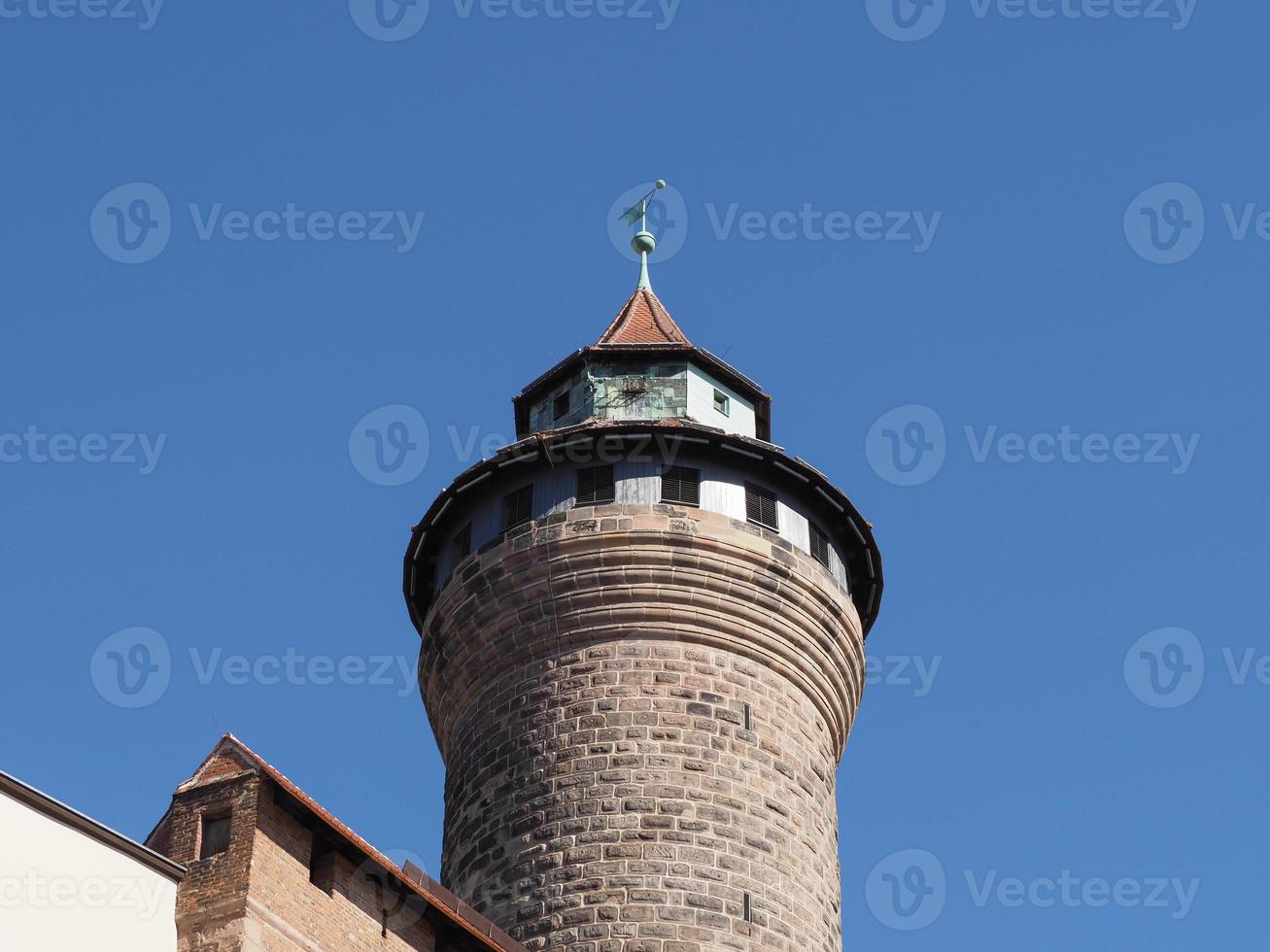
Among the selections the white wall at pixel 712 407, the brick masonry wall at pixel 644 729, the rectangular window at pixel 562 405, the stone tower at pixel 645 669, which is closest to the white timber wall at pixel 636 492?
the stone tower at pixel 645 669

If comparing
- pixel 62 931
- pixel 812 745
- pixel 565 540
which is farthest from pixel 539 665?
pixel 62 931

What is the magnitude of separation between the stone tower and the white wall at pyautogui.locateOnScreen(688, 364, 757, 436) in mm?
49

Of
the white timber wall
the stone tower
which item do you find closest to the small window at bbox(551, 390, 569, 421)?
the stone tower

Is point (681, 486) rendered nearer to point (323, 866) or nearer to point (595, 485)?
point (595, 485)

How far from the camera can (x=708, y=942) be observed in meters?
22.3

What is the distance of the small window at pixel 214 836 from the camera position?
54.7ft

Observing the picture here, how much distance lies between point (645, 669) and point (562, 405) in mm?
4902

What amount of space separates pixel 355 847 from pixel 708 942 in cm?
595

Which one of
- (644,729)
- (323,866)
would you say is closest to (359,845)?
(323,866)

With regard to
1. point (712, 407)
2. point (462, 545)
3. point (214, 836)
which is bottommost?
point (214, 836)

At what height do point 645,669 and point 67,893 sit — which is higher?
point 645,669

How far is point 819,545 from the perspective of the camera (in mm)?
26469

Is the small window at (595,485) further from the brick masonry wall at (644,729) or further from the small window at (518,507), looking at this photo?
the small window at (518,507)

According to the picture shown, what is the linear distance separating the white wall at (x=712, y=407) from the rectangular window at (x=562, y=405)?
1557mm
